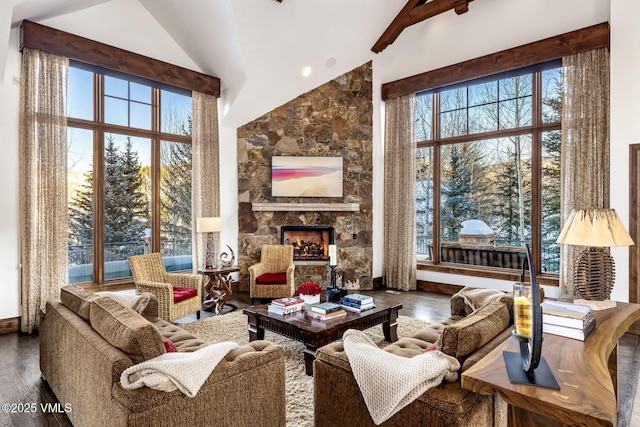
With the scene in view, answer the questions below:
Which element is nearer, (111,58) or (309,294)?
(309,294)

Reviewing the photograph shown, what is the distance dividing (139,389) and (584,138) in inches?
219

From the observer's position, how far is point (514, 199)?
5.71 m

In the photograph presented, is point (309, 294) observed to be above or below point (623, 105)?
below

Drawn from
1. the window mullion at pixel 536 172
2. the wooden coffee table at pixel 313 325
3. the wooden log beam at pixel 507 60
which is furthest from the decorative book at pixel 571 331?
the wooden log beam at pixel 507 60

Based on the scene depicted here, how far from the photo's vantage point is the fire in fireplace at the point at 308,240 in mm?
6383

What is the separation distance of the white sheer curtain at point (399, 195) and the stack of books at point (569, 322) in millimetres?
4456

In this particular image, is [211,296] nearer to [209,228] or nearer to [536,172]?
[209,228]

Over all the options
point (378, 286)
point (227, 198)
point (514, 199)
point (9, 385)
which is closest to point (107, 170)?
point (227, 198)

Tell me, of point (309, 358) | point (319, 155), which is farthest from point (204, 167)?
point (309, 358)

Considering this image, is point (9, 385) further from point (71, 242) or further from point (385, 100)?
point (385, 100)

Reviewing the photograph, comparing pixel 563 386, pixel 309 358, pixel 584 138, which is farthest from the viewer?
pixel 584 138

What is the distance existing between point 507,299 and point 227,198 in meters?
4.80

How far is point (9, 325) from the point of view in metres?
4.12

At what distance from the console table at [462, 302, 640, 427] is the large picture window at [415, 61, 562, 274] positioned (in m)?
3.77
